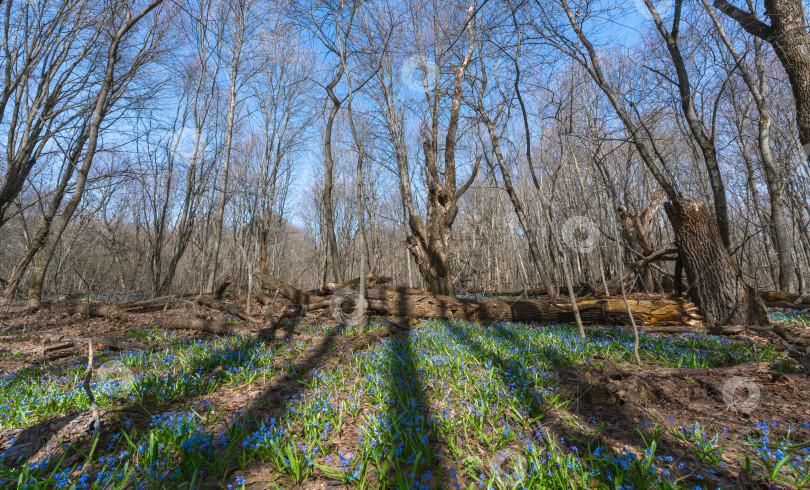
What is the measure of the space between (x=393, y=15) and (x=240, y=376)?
37.4ft

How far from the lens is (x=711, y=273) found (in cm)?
548

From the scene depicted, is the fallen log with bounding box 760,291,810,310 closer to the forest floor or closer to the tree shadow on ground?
the forest floor

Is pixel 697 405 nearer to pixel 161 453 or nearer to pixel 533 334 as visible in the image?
pixel 533 334

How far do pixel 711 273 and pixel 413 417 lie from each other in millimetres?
6029

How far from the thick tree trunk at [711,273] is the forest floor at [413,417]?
798 mm

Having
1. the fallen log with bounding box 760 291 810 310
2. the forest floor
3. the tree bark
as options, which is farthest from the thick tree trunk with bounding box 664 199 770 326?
the fallen log with bounding box 760 291 810 310

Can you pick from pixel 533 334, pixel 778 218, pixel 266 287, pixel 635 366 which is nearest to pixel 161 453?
pixel 635 366

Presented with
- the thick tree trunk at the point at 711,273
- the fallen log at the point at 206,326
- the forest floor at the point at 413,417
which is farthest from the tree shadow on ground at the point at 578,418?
the fallen log at the point at 206,326

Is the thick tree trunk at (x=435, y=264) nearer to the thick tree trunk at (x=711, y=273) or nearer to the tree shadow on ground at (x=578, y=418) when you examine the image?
the thick tree trunk at (x=711, y=273)

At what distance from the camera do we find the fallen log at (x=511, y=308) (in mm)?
6145

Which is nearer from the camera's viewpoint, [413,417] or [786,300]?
[413,417]

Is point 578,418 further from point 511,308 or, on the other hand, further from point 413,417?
point 511,308

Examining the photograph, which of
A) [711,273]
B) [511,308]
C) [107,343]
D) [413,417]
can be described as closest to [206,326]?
[107,343]

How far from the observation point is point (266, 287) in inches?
379
